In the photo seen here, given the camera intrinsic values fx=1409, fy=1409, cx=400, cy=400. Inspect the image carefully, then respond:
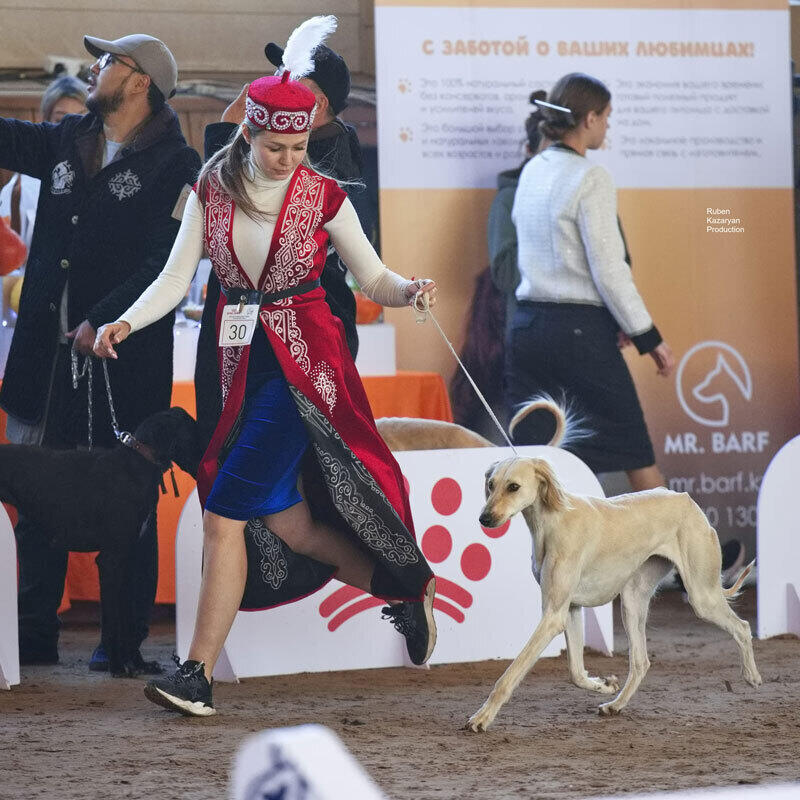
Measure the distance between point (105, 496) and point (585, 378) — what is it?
2.19 meters

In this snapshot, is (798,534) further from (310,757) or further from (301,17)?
(310,757)

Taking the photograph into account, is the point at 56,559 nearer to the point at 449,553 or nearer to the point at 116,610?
the point at 116,610

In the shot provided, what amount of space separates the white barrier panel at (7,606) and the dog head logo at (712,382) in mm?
3374

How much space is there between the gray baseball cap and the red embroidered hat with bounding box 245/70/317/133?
1.13m

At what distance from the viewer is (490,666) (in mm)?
4793

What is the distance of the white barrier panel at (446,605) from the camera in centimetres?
468

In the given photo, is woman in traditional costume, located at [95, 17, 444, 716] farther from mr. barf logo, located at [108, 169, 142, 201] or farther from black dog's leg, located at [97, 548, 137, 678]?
mr. barf logo, located at [108, 169, 142, 201]

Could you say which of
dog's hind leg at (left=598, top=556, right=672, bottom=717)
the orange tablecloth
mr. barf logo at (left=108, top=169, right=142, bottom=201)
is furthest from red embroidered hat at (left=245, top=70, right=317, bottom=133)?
the orange tablecloth

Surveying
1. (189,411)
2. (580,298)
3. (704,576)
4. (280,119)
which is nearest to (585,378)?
(580,298)

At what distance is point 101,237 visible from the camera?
186 inches

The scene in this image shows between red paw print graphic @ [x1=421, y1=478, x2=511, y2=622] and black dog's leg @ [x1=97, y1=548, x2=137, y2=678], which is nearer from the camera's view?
black dog's leg @ [x1=97, y1=548, x2=137, y2=678]

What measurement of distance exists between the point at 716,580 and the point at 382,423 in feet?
5.36

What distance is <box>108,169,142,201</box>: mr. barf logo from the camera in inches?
186

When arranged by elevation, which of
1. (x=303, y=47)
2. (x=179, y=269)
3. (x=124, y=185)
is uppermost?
(x=303, y=47)
